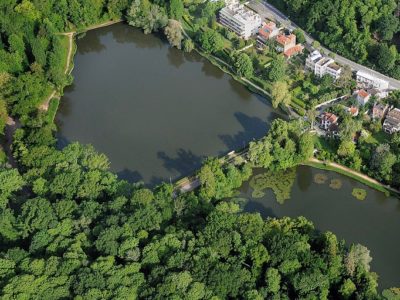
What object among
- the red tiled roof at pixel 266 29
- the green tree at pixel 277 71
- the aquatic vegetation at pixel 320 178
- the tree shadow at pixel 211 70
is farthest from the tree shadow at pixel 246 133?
the red tiled roof at pixel 266 29

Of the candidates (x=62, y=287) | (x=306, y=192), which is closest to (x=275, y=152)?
(x=306, y=192)

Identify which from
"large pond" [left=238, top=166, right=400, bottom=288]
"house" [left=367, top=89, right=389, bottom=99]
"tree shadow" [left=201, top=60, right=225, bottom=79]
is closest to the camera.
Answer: "large pond" [left=238, top=166, right=400, bottom=288]

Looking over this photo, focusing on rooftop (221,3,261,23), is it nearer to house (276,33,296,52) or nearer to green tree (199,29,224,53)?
green tree (199,29,224,53)

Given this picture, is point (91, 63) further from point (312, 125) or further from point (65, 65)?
point (312, 125)

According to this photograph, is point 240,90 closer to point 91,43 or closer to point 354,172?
point 354,172

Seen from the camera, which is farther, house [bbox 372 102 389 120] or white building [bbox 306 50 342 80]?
white building [bbox 306 50 342 80]

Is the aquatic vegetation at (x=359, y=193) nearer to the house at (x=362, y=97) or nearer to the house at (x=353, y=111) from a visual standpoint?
the house at (x=353, y=111)

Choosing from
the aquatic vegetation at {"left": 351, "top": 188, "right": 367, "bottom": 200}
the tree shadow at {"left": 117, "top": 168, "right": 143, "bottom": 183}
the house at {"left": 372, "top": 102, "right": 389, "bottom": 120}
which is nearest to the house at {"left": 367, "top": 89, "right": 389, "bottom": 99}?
the house at {"left": 372, "top": 102, "right": 389, "bottom": 120}

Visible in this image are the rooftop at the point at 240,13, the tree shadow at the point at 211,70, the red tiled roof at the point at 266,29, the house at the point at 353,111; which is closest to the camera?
the house at the point at 353,111

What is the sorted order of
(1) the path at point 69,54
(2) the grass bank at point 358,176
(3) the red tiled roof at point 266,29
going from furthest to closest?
(3) the red tiled roof at point 266,29, (1) the path at point 69,54, (2) the grass bank at point 358,176
